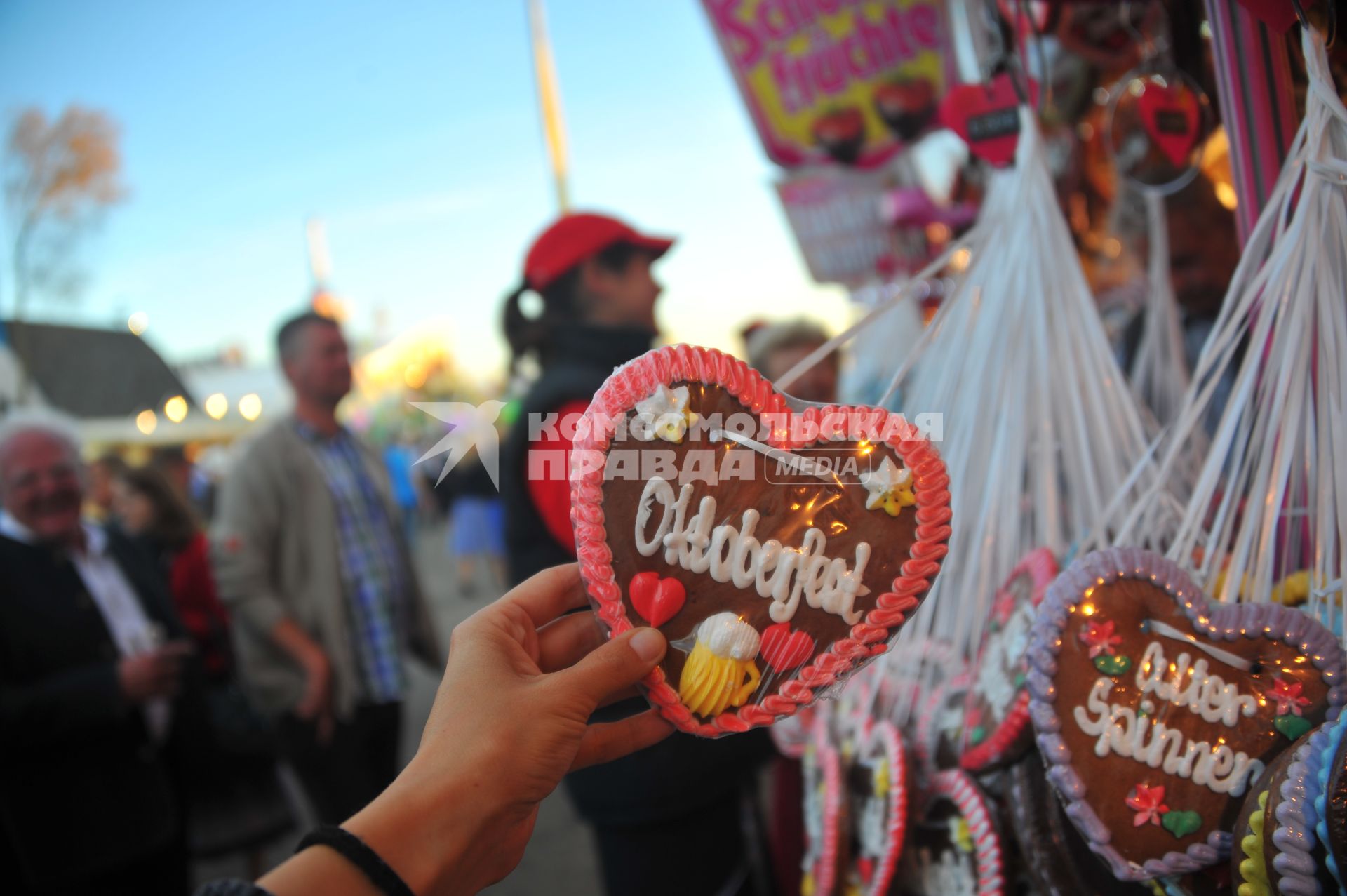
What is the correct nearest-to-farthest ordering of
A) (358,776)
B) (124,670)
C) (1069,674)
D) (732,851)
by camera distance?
(1069,674), (732,851), (124,670), (358,776)

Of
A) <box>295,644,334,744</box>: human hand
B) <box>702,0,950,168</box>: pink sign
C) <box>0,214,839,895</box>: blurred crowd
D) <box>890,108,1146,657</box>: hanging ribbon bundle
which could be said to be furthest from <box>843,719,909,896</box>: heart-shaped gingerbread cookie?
<box>702,0,950,168</box>: pink sign

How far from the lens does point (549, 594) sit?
34.2 inches

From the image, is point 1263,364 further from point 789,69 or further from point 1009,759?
point 789,69

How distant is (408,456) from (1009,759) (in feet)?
33.7

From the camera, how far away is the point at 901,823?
3.36 ft

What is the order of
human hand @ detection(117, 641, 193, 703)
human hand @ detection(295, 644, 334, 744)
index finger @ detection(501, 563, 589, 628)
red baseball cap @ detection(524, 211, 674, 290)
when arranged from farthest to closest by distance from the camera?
human hand @ detection(295, 644, 334, 744) → human hand @ detection(117, 641, 193, 703) → red baseball cap @ detection(524, 211, 674, 290) → index finger @ detection(501, 563, 589, 628)

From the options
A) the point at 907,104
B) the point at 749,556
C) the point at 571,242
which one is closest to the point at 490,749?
the point at 749,556

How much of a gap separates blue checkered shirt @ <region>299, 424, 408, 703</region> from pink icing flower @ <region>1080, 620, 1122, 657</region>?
2.03 metres

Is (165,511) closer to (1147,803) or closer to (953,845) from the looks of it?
(953,845)

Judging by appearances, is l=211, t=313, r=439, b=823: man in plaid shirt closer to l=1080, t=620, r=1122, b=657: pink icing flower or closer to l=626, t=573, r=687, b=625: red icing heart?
l=626, t=573, r=687, b=625: red icing heart

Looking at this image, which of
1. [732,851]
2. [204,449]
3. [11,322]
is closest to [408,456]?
[204,449]

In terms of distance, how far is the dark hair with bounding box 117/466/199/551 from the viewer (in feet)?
10.7

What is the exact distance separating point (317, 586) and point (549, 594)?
165 centimetres

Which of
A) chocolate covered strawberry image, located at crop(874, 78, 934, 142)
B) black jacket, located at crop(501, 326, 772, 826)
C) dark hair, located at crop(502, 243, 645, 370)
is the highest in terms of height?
chocolate covered strawberry image, located at crop(874, 78, 934, 142)
